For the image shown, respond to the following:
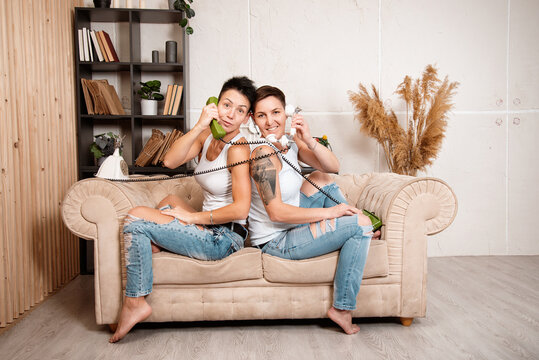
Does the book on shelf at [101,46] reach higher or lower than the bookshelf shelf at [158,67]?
higher

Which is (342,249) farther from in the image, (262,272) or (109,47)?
(109,47)

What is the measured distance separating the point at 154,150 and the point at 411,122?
2.16m

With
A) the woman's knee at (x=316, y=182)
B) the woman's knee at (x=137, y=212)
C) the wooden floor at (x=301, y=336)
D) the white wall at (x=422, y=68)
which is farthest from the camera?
the white wall at (x=422, y=68)

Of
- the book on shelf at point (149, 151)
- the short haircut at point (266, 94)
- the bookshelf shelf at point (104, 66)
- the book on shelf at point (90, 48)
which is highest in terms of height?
the book on shelf at point (90, 48)

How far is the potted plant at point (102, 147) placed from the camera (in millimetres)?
3258

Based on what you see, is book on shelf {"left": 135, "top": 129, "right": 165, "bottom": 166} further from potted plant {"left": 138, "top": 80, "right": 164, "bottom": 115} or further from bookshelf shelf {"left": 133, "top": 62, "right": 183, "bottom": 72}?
bookshelf shelf {"left": 133, "top": 62, "right": 183, "bottom": 72}

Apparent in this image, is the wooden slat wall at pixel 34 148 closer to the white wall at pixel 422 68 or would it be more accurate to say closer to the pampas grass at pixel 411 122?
the white wall at pixel 422 68

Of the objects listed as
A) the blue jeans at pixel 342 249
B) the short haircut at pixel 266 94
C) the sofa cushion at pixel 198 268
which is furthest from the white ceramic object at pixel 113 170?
the blue jeans at pixel 342 249

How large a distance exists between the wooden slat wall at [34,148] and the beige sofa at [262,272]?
1.83 ft

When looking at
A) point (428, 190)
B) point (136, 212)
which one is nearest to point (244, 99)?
point (136, 212)

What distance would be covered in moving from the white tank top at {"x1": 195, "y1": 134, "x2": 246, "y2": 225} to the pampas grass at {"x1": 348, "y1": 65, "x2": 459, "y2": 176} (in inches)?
63.6

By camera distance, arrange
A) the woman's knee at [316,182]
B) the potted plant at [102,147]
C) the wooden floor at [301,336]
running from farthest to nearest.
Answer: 1. the potted plant at [102,147]
2. the woman's knee at [316,182]
3. the wooden floor at [301,336]

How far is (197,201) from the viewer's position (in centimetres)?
268

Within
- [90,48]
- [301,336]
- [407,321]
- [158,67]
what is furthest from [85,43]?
[407,321]
